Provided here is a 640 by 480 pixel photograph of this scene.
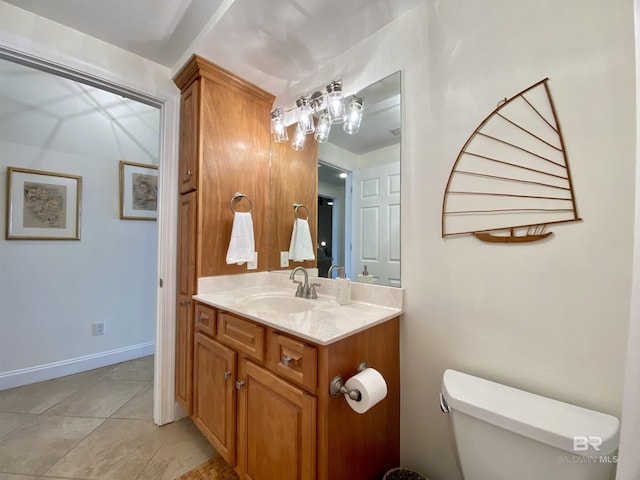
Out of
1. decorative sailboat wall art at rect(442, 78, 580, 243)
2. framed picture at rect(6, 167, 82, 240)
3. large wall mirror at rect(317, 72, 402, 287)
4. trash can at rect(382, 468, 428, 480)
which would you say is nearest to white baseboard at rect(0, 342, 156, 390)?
framed picture at rect(6, 167, 82, 240)

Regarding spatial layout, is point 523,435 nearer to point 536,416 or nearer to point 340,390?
point 536,416

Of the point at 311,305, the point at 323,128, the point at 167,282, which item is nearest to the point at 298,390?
the point at 311,305

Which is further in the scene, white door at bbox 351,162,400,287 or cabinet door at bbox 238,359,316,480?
white door at bbox 351,162,400,287

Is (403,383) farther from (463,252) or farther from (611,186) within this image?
(611,186)

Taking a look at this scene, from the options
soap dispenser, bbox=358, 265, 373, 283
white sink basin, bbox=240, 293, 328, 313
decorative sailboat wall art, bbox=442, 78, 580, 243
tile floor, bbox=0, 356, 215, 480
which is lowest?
tile floor, bbox=0, 356, 215, 480

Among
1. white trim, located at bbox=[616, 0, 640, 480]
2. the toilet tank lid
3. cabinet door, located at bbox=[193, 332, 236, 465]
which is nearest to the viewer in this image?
white trim, located at bbox=[616, 0, 640, 480]

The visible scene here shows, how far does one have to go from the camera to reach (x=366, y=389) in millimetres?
822

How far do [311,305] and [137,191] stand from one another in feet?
7.69

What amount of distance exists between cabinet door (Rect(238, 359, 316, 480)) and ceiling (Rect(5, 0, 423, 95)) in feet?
5.37

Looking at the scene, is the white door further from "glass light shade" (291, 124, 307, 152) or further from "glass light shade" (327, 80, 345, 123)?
"glass light shade" (291, 124, 307, 152)

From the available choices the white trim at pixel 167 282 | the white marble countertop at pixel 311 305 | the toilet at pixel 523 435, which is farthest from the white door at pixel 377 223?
the white trim at pixel 167 282

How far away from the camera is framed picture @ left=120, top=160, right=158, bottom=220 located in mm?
2529

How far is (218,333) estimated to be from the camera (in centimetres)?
133

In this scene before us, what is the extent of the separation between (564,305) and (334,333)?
755 millimetres
